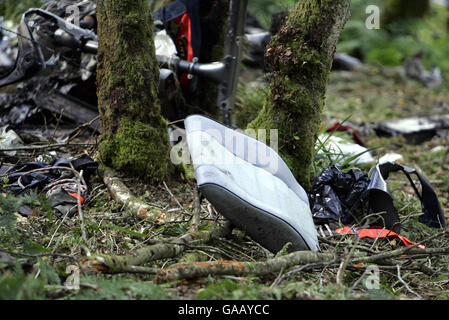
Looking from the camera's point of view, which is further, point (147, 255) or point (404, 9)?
point (404, 9)

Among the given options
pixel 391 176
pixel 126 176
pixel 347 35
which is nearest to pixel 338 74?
pixel 347 35

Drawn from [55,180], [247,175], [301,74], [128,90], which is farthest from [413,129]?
[55,180]

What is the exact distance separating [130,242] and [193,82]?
2.43 meters

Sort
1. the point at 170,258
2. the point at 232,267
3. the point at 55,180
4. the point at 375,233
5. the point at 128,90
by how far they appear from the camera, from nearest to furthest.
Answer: the point at 232,267
the point at 170,258
the point at 375,233
the point at 55,180
the point at 128,90

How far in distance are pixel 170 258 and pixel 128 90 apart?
4.39 feet

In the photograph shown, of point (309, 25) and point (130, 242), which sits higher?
point (309, 25)

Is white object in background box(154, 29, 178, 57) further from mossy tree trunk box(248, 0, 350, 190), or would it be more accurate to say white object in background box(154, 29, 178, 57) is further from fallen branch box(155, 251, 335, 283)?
fallen branch box(155, 251, 335, 283)

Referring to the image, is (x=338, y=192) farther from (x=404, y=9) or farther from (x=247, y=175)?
(x=404, y=9)

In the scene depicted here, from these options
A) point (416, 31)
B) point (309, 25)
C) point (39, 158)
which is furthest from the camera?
point (416, 31)

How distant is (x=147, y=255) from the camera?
1.77 m

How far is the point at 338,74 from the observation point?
958 cm

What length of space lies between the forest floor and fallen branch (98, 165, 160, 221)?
35mm

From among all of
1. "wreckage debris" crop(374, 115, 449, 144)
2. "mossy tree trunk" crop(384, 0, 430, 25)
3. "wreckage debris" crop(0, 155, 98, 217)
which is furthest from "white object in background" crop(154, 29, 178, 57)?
"mossy tree trunk" crop(384, 0, 430, 25)
